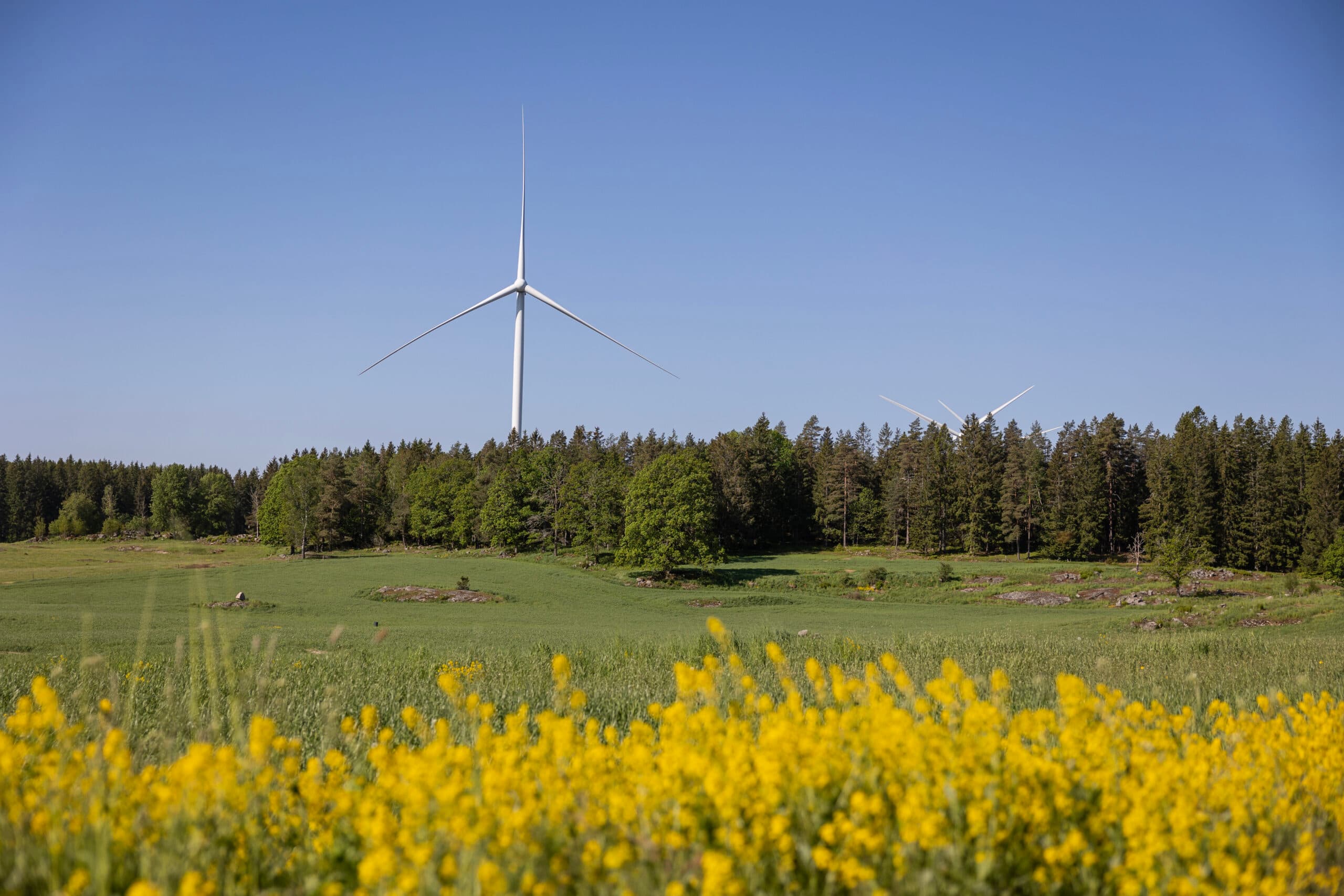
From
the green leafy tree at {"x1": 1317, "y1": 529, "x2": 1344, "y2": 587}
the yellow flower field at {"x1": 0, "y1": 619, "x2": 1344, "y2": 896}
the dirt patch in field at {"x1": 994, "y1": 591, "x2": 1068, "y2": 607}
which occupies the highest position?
the yellow flower field at {"x1": 0, "y1": 619, "x2": 1344, "y2": 896}

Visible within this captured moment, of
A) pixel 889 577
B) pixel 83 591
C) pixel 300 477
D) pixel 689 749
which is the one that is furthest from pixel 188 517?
pixel 689 749

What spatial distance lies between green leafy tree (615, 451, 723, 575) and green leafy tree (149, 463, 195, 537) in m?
104

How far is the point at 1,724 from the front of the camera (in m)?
7.18

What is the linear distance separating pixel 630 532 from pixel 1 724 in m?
57.5

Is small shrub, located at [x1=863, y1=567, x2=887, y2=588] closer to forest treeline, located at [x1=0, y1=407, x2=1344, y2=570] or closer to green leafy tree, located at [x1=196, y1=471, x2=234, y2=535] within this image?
forest treeline, located at [x1=0, y1=407, x2=1344, y2=570]

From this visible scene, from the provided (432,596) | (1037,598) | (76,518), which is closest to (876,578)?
(1037,598)

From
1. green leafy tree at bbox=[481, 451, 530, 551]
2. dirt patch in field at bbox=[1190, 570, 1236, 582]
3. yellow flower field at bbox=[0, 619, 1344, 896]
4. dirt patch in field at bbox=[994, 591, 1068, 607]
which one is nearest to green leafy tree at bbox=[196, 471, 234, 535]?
green leafy tree at bbox=[481, 451, 530, 551]

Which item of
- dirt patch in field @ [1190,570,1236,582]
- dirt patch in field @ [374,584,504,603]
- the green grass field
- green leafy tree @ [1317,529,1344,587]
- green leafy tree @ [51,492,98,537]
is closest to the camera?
the green grass field

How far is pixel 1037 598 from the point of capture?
168 feet

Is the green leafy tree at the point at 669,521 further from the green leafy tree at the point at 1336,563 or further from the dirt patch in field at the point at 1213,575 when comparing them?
the green leafy tree at the point at 1336,563

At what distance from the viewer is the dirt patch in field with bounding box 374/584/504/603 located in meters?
48.6

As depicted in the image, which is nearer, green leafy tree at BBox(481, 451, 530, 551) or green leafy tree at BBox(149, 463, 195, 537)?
green leafy tree at BBox(481, 451, 530, 551)

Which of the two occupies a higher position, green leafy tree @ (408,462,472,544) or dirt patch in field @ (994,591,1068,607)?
green leafy tree @ (408,462,472,544)

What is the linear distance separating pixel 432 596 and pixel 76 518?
382 feet
